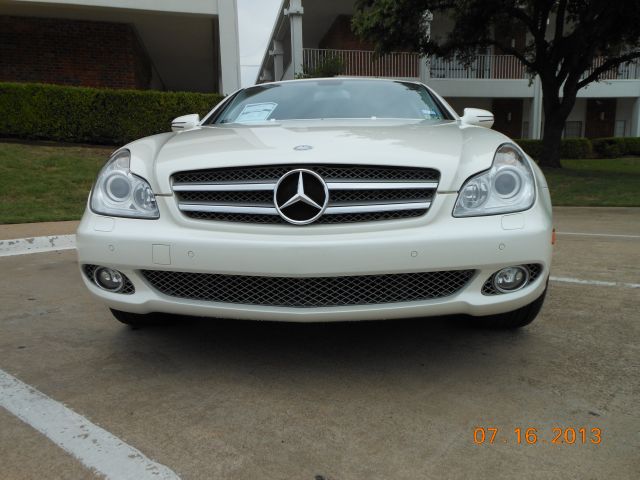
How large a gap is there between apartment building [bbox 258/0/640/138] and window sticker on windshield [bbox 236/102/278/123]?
1330 cm

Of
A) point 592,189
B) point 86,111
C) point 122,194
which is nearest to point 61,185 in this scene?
point 86,111

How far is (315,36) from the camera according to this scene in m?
23.9

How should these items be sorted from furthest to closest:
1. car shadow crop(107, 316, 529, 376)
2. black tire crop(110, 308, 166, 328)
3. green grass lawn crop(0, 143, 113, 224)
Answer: green grass lawn crop(0, 143, 113, 224)
black tire crop(110, 308, 166, 328)
car shadow crop(107, 316, 529, 376)

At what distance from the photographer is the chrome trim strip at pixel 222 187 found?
2096mm

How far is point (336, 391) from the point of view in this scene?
2080 millimetres

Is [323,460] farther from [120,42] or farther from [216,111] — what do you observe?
[120,42]

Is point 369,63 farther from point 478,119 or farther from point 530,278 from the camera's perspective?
point 530,278

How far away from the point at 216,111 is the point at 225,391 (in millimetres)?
2133

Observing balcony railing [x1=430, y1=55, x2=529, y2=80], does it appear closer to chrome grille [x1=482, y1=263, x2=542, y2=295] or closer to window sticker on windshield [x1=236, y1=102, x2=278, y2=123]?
window sticker on windshield [x1=236, y1=102, x2=278, y2=123]

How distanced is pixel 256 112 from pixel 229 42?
364 inches

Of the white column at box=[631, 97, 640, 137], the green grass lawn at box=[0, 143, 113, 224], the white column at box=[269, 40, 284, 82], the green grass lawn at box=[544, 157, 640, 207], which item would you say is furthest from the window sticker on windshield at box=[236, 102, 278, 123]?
the white column at box=[631, 97, 640, 137]

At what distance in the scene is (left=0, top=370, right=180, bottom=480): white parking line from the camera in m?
1.57

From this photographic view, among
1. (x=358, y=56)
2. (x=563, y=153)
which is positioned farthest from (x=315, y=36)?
(x=563, y=153)

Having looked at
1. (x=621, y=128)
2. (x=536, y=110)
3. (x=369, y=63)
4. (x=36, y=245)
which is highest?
(x=369, y=63)
